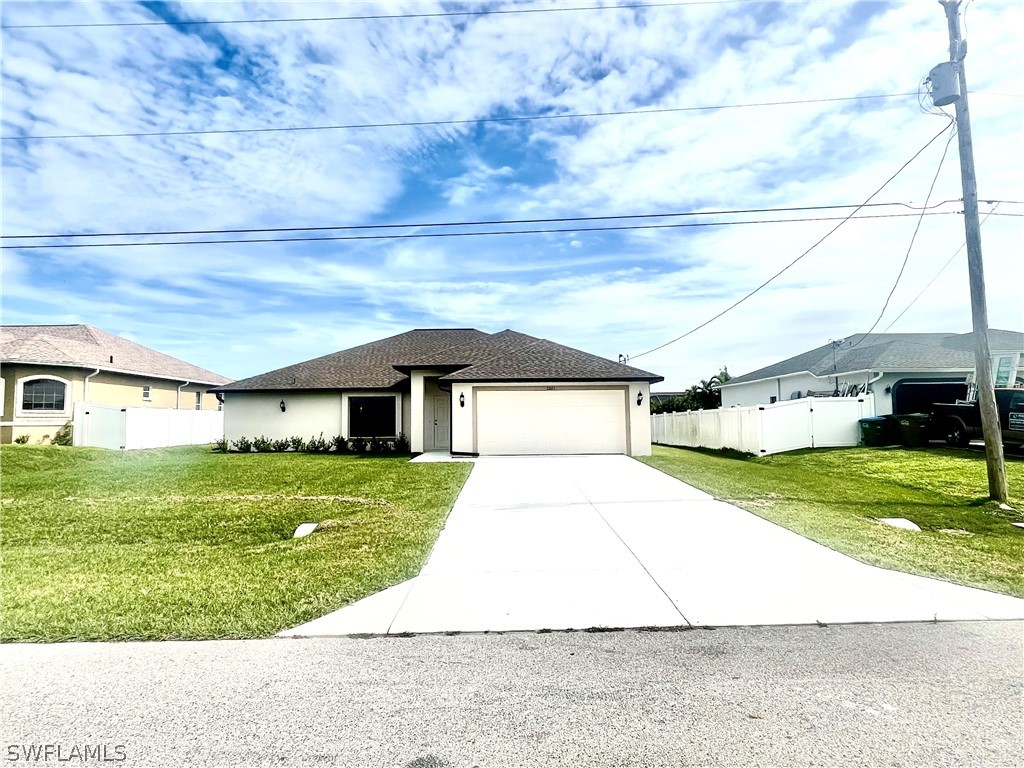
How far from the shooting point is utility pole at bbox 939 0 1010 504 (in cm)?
924

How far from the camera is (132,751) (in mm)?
2555

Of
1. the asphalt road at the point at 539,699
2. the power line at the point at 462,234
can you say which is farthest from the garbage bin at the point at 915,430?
the asphalt road at the point at 539,699

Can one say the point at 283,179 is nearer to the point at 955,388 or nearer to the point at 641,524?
the point at 641,524

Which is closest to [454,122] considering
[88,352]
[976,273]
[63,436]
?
[976,273]

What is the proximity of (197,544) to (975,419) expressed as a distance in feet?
63.0

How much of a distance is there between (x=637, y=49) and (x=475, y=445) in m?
11.2

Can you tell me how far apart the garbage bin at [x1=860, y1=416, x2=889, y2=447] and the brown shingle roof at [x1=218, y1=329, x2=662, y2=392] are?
6984 millimetres

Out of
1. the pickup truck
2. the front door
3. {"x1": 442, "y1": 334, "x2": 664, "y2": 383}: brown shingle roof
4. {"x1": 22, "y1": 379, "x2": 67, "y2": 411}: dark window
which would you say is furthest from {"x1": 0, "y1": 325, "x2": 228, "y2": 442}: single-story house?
the pickup truck

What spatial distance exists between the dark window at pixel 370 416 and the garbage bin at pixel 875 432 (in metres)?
15.9

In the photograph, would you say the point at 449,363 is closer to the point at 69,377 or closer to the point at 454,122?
the point at 454,122

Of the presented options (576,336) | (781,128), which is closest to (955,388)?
(781,128)

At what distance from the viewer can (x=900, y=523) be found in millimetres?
7770

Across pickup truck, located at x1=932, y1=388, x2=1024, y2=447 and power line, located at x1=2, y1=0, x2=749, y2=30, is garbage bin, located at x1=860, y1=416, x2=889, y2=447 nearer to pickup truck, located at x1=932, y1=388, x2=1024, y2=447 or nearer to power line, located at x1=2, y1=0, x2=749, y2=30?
pickup truck, located at x1=932, y1=388, x2=1024, y2=447

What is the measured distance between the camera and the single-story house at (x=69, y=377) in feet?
62.6
